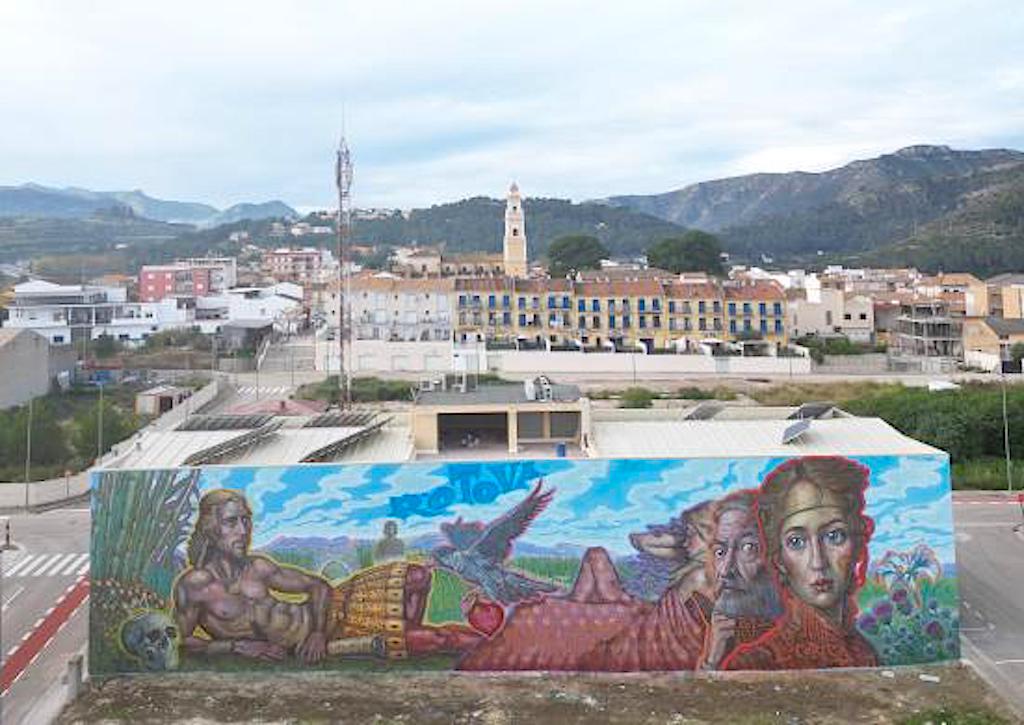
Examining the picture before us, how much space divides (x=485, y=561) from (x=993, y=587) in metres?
14.1

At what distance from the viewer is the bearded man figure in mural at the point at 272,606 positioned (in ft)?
65.9

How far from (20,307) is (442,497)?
64.7 meters

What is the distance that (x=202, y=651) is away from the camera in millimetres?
20125

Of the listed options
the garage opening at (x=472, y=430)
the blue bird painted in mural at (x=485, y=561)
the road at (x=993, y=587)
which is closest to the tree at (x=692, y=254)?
the road at (x=993, y=587)

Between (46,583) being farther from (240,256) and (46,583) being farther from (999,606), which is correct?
(240,256)

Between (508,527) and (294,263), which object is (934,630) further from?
(294,263)

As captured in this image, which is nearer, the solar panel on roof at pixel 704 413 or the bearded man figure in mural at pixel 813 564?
the bearded man figure in mural at pixel 813 564

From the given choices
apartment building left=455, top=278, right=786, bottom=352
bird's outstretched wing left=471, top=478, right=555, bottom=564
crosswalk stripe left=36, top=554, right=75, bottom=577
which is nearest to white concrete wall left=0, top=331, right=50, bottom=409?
crosswalk stripe left=36, top=554, right=75, bottom=577

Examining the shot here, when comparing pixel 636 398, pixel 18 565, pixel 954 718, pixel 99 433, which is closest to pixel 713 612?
pixel 954 718

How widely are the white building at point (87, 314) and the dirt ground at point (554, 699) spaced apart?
5889cm

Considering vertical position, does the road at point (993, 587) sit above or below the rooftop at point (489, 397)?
below

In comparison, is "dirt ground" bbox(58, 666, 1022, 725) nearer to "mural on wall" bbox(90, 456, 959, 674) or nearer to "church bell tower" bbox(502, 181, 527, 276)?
"mural on wall" bbox(90, 456, 959, 674)

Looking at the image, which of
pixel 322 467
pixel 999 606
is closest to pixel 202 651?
pixel 322 467

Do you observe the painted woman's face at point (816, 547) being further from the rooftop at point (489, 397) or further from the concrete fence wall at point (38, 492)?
the concrete fence wall at point (38, 492)
